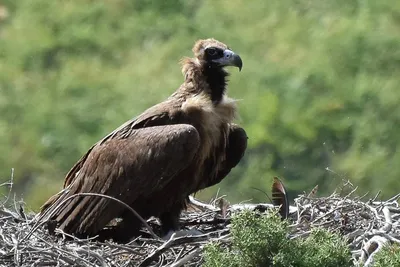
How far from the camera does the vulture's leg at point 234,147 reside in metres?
8.89

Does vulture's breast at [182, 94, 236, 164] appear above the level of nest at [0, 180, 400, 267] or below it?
above

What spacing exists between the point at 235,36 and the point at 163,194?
11381 millimetres

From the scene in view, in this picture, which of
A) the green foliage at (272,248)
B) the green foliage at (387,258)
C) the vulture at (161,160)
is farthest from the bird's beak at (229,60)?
the green foliage at (387,258)

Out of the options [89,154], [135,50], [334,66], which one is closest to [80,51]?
[135,50]

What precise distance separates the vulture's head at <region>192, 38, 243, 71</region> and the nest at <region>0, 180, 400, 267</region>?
3.91ft

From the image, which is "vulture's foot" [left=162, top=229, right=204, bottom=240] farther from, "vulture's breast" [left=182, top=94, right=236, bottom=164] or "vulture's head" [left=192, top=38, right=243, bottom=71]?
"vulture's head" [left=192, top=38, right=243, bottom=71]

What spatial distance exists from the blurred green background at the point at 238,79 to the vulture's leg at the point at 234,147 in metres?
5.72

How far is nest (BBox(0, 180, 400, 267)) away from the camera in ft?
23.3

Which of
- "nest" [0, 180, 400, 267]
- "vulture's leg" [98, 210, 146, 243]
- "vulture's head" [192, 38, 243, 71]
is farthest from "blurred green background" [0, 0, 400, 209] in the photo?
"vulture's leg" [98, 210, 146, 243]

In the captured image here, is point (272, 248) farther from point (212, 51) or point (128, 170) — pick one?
point (212, 51)

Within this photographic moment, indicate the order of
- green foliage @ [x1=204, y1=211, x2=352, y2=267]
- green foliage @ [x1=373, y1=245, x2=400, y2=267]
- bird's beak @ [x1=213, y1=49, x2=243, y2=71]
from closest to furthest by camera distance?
green foliage @ [x1=373, y1=245, x2=400, y2=267], green foliage @ [x1=204, y1=211, x2=352, y2=267], bird's beak @ [x1=213, y1=49, x2=243, y2=71]

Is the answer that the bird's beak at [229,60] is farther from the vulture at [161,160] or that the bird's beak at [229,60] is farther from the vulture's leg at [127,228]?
the vulture's leg at [127,228]

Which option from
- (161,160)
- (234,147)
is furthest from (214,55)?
(161,160)

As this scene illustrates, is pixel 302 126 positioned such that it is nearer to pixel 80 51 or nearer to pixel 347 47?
pixel 347 47
